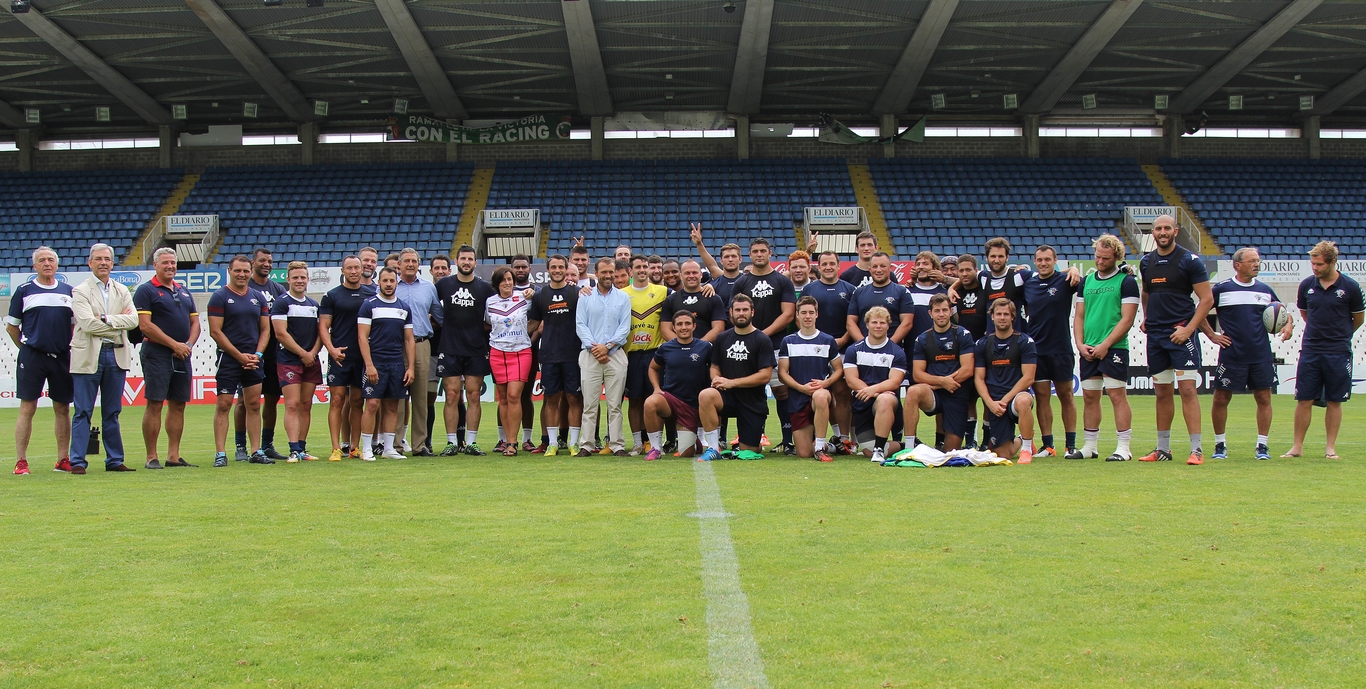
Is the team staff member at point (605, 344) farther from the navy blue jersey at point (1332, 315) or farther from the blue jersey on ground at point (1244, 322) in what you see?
the navy blue jersey at point (1332, 315)

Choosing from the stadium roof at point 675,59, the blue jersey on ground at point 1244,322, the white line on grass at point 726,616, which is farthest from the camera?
A: the stadium roof at point 675,59

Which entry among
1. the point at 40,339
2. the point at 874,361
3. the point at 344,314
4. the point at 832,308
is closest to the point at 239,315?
the point at 344,314

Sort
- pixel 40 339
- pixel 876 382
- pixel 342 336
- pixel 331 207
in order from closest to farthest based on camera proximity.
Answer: pixel 40 339
pixel 876 382
pixel 342 336
pixel 331 207

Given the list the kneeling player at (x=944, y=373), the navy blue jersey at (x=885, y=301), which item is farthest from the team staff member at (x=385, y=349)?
the kneeling player at (x=944, y=373)

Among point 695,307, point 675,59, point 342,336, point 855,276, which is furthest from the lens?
point 675,59

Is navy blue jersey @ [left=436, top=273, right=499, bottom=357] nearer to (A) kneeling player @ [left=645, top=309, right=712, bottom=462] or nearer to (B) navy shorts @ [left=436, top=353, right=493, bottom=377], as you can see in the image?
(B) navy shorts @ [left=436, top=353, right=493, bottom=377]

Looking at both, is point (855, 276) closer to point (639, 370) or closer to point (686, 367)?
point (686, 367)

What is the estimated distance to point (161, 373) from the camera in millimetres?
8930

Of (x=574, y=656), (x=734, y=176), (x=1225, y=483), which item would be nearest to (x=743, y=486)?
(x=1225, y=483)

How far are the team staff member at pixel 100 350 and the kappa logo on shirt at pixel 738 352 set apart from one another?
4.96m

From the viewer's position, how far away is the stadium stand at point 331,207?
28.5 m

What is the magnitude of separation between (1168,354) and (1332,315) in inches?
56.3

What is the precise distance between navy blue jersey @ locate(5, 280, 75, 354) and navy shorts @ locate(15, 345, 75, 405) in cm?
7

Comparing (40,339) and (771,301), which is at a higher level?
(771,301)
